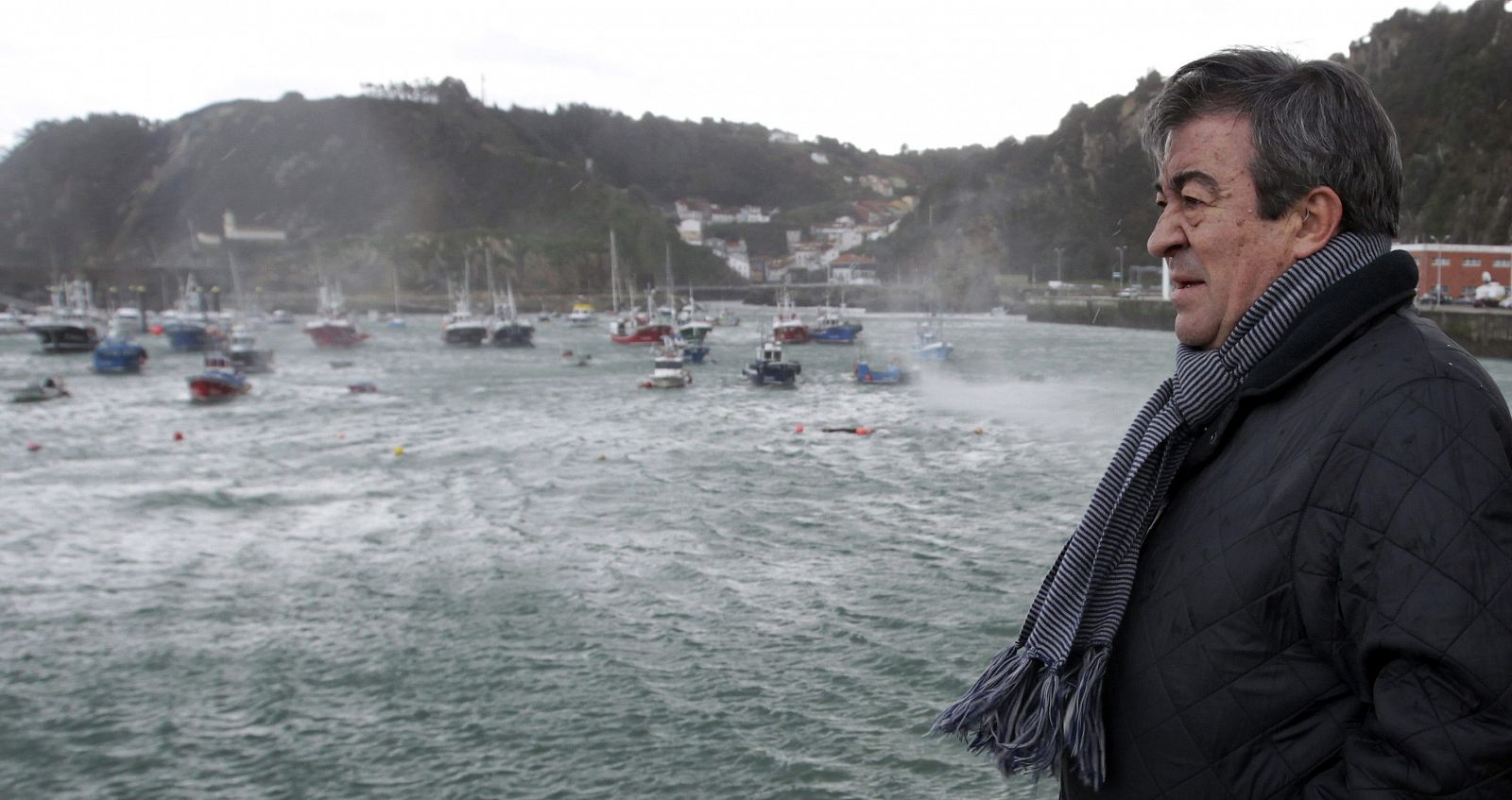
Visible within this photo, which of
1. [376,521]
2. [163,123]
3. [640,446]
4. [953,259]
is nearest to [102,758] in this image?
[376,521]

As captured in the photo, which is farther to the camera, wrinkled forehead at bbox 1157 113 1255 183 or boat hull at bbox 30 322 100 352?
boat hull at bbox 30 322 100 352

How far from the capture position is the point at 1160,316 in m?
47.5

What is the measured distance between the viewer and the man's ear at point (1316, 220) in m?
1.16

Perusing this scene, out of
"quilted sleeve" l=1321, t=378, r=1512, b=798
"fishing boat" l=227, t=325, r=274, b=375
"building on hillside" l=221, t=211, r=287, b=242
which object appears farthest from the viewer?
"building on hillside" l=221, t=211, r=287, b=242

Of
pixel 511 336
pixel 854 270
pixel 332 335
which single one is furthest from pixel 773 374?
pixel 854 270

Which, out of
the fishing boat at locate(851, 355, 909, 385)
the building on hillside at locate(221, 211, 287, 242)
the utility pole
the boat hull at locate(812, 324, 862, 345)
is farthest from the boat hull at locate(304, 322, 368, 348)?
the building on hillside at locate(221, 211, 287, 242)

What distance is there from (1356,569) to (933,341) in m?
40.9

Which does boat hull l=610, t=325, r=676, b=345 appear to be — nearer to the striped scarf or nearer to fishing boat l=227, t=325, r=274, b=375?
fishing boat l=227, t=325, r=274, b=375

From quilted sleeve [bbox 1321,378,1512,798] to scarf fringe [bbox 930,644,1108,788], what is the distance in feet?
1.10

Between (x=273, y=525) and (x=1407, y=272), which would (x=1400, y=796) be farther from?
(x=273, y=525)

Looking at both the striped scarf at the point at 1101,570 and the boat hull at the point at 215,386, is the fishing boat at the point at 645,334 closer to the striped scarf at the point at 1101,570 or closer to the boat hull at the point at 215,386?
the boat hull at the point at 215,386

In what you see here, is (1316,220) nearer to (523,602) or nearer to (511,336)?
(523,602)

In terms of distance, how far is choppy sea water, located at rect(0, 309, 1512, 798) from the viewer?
6461 millimetres

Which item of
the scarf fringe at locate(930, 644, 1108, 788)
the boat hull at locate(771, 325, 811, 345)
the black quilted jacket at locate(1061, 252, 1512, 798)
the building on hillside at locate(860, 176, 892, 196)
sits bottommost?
the boat hull at locate(771, 325, 811, 345)
